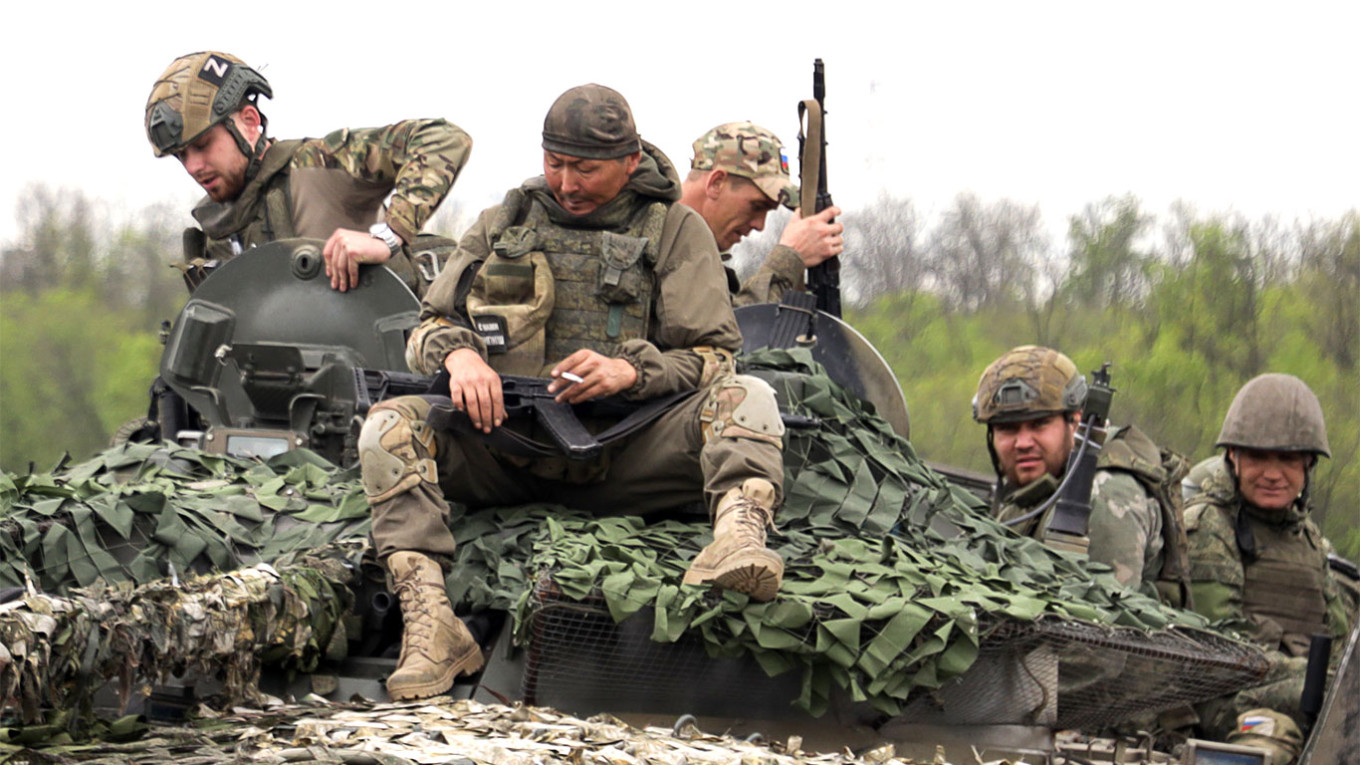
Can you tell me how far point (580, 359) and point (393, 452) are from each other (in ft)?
1.98

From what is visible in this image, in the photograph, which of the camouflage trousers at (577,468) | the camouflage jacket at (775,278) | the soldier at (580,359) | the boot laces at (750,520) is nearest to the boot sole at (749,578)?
the boot laces at (750,520)

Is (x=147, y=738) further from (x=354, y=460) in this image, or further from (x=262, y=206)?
(x=262, y=206)

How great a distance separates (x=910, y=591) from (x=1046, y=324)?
1105cm

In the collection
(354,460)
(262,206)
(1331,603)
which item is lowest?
(1331,603)

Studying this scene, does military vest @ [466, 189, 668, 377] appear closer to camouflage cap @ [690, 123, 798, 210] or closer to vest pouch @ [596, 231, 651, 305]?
vest pouch @ [596, 231, 651, 305]

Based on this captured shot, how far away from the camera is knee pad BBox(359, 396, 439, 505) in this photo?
5695 millimetres

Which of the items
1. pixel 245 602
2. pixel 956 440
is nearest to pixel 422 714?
pixel 245 602

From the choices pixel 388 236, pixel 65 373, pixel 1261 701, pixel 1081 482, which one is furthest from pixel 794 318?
pixel 65 373

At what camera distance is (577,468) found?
6.09 metres

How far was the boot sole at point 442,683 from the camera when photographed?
529 cm

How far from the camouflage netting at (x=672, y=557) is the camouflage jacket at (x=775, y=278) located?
5.26 feet

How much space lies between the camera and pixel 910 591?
5.44m

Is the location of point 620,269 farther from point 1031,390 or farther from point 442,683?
point 1031,390

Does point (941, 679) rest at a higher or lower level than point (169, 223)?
lower
